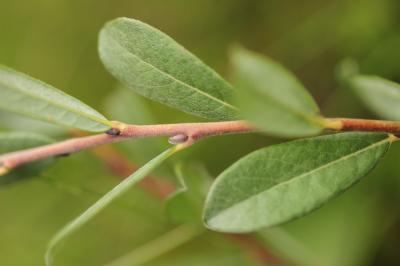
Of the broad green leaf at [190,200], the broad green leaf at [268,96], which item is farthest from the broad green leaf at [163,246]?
the broad green leaf at [268,96]

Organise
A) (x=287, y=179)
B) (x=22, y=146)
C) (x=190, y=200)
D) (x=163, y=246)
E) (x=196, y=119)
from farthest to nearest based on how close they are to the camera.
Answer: (x=196, y=119) < (x=163, y=246) < (x=190, y=200) < (x=22, y=146) < (x=287, y=179)

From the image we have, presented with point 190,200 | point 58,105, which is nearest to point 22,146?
point 58,105

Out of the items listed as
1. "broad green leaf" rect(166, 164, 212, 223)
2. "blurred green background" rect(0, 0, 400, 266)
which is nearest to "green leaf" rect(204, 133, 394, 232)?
"broad green leaf" rect(166, 164, 212, 223)

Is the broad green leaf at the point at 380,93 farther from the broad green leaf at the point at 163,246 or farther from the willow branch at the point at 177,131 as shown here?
the broad green leaf at the point at 163,246

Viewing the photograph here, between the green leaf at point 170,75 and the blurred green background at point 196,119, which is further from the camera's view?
the blurred green background at point 196,119

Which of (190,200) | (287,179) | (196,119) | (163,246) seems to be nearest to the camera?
(287,179)

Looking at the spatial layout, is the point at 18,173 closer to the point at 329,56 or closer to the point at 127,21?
the point at 127,21

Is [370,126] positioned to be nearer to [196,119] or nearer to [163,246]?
[163,246]
